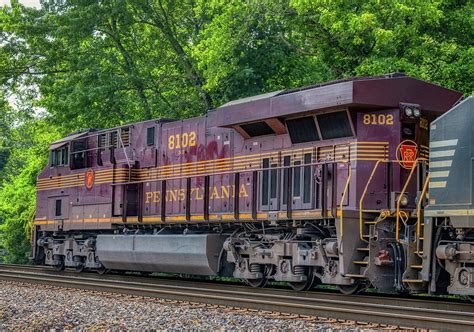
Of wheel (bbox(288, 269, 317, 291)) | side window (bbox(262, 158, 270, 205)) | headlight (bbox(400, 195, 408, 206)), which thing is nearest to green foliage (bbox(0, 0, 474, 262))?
side window (bbox(262, 158, 270, 205))

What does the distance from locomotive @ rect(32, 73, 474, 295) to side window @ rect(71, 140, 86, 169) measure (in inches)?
45.6

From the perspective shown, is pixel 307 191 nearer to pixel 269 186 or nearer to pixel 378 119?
pixel 269 186

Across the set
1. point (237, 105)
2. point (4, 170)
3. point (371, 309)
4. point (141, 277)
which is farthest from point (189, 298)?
point (4, 170)

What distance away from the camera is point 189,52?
27.2m

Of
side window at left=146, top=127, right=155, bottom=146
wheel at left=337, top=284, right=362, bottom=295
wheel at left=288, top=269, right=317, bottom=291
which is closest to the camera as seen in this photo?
wheel at left=337, top=284, right=362, bottom=295

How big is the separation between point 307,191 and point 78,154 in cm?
900

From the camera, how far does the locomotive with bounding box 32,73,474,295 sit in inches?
480

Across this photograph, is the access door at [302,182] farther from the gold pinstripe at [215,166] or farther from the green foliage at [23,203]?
the green foliage at [23,203]

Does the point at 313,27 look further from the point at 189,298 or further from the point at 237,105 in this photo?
the point at 189,298

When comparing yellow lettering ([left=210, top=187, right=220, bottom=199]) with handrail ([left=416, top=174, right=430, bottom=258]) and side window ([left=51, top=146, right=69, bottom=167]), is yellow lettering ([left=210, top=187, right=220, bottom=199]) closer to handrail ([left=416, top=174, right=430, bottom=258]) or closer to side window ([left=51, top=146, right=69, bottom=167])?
handrail ([left=416, top=174, right=430, bottom=258])

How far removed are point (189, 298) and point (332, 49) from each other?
10490 mm

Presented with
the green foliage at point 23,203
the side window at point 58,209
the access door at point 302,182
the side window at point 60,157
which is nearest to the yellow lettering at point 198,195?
the access door at point 302,182

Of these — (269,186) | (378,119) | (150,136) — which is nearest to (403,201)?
(378,119)

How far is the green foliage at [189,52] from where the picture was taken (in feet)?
64.3
